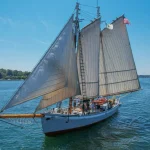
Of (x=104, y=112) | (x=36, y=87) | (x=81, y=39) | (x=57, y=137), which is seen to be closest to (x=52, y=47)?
(x=36, y=87)

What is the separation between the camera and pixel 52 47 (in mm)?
22484

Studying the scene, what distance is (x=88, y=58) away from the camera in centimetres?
2909

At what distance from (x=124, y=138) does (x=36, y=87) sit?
11.1 m

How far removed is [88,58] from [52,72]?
8.06 metres

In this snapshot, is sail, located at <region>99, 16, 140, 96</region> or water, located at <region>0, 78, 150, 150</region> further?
sail, located at <region>99, 16, 140, 96</region>

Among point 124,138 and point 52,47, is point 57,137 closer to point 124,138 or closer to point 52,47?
point 124,138

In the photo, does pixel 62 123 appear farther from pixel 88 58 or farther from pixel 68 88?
pixel 88 58

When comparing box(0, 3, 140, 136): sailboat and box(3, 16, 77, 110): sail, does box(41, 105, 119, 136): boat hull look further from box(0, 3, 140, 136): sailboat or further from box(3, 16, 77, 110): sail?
box(3, 16, 77, 110): sail

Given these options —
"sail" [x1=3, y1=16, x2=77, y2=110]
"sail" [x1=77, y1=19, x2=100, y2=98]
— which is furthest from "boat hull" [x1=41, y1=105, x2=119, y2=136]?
"sail" [x1=77, y1=19, x2=100, y2=98]

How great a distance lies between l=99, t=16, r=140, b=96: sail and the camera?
112ft

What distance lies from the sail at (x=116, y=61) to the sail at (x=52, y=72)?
10197 mm

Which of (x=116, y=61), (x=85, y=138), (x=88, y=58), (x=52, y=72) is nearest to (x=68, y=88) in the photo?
(x=52, y=72)

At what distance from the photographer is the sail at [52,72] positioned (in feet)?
65.9

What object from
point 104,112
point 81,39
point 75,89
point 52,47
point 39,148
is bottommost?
point 39,148
